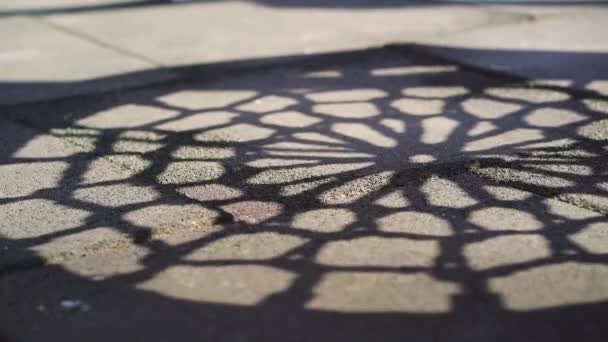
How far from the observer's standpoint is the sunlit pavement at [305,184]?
2.44m

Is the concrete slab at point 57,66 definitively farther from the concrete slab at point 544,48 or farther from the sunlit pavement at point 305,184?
the concrete slab at point 544,48

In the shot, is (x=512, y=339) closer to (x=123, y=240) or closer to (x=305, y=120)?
(x=123, y=240)

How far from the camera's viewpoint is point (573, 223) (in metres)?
2.98

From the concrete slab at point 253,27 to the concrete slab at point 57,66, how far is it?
0.19 metres

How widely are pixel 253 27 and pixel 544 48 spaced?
2.03m

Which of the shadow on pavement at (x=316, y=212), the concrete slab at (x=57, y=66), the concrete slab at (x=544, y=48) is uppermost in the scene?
the concrete slab at (x=544, y=48)

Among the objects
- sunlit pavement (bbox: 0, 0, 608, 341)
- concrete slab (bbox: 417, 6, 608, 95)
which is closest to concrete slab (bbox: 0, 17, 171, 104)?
sunlit pavement (bbox: 0, 0, 608, 341)

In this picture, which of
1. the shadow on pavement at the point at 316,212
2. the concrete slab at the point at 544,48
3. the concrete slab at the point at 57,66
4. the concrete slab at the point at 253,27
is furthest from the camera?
the concrete slab at the point at 253,27

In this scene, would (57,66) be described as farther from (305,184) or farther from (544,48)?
(544,48)

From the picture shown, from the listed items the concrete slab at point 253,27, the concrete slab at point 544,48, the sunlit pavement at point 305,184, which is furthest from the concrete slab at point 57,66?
the concrete slab at point 544,48

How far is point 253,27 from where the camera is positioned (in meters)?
6.14

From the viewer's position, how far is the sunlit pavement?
2441 millimetres

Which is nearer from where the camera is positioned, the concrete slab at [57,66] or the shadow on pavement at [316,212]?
the shadow on pavement at [316,212]

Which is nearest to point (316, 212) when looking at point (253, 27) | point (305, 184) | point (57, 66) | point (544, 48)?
point (305, 184)
